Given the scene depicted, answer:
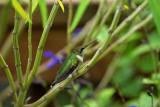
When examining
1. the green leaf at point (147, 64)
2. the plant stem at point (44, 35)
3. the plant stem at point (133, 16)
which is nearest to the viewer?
the plant stem at point (44, 35)

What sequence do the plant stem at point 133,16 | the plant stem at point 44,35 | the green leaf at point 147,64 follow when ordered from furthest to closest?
the green leaf at point 147,64, the plant stem at point 133,16, the plant stem at point 44,35

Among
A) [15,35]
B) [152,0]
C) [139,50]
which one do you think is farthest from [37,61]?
[139,50]

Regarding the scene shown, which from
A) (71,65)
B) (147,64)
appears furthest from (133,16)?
(147,64)

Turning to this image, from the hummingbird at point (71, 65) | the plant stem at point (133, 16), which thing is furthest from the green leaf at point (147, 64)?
the hummingbird at point (71, 65)

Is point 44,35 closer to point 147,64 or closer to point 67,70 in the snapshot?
point 67,70

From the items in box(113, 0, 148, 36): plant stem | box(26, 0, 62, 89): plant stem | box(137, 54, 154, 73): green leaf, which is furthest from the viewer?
box(137, 54, 154, 73): green leaf

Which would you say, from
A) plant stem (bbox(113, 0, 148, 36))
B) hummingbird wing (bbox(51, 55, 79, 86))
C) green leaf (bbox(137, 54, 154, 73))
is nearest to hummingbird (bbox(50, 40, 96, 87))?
hummingbird wing (bbox(51, 55, 79, 86))

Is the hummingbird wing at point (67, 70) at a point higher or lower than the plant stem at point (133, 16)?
higher

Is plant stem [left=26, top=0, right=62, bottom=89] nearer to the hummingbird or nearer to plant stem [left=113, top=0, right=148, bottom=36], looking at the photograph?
the hummingbird

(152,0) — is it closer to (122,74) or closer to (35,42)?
(35,42)

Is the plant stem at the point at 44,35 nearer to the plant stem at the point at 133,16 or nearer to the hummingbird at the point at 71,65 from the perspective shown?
the hummingbird at the point at 71,65

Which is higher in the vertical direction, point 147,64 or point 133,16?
point 133,16

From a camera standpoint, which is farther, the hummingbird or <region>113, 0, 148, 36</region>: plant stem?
<region>113, 0, 148, 36</region>: plant stem
